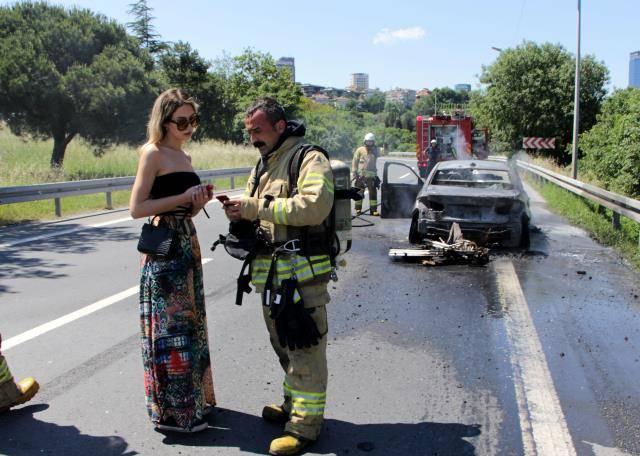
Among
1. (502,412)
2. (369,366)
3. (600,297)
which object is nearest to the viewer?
(502,412)

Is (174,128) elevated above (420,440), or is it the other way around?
(174,128)

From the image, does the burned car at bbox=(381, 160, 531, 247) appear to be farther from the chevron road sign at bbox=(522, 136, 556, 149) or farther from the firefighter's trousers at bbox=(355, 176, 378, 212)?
the chevron road sign at bbox=(522, 136, 556, 149)

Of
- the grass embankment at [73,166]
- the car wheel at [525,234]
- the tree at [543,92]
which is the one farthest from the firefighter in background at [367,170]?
the tree at [543,92]

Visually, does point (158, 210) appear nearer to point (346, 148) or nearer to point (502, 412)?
point (502, 412)

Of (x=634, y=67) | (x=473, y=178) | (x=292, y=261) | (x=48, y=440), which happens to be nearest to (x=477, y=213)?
(x=473, y=178)

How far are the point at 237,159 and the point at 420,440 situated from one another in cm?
2794

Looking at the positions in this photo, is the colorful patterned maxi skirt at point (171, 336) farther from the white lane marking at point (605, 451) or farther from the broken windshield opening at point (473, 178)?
the broken windshield opening at point (473, 178)

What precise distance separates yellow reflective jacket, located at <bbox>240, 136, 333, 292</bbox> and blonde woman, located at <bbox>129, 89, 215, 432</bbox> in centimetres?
32

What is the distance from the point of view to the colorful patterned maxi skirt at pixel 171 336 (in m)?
3.55

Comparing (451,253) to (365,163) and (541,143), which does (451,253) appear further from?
(541,143)

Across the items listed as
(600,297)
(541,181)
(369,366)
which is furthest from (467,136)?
(369,366)

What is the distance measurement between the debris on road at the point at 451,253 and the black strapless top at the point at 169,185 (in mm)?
5473

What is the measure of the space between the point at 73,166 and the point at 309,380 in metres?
20.9

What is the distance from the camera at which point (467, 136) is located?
2711cm
